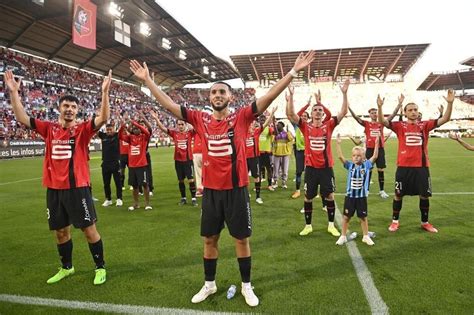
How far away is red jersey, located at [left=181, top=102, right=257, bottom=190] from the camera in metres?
3.37

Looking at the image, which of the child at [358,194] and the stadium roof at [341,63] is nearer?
the child at [358,194]

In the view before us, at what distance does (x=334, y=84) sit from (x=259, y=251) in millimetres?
60235

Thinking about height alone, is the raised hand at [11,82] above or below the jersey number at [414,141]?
above

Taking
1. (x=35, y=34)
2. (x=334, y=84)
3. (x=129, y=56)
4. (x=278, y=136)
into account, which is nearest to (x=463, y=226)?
(x=278, y=136)

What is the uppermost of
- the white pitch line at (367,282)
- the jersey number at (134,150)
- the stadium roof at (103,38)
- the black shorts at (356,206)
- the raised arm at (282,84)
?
the stadium roof at (103,38)

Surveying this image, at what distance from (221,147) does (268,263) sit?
199cm

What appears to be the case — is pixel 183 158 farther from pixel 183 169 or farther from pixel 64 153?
pixel 64 153

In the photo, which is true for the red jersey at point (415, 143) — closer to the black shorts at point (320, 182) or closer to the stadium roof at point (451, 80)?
the black shorts at point (320, 182)

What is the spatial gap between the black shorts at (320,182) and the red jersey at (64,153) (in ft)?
12.0

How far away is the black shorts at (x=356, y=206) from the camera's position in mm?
5119

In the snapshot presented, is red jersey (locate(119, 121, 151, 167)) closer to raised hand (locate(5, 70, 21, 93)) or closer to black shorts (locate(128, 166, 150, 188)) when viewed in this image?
black shorts (locate(128, 166, 150, 188))

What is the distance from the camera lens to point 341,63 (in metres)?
53.3

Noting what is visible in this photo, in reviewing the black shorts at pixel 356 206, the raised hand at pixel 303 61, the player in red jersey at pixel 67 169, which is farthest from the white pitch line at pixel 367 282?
the player in red jersey at pixel 67 169

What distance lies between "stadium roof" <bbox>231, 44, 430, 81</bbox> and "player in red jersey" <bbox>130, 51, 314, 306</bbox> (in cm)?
4920
